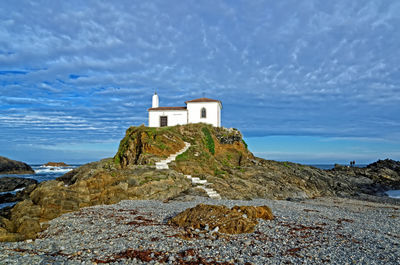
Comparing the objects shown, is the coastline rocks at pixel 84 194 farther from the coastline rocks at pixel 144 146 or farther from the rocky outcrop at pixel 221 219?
the coastline rocks at pixel 144 146

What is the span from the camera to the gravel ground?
729cm

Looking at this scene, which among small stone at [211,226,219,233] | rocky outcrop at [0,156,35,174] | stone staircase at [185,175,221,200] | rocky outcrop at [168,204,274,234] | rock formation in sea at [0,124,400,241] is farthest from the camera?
rocky outcrop at [0,156,35,174]

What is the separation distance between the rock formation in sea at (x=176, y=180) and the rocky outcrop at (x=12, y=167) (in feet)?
151

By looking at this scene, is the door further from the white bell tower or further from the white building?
the white bell tower

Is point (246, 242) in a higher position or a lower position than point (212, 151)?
lower

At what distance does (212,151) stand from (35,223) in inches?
1067

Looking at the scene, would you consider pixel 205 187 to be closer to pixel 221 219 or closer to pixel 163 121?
pixel 221 219

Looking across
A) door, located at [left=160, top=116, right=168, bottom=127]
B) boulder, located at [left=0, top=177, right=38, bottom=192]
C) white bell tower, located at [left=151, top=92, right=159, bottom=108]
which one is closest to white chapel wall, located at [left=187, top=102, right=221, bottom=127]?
door, located at [left=160, top=116, right=168, bottom=127]

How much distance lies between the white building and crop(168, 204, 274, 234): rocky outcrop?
30.9 m

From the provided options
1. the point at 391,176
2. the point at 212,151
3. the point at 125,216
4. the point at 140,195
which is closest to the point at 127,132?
the point at 212,151

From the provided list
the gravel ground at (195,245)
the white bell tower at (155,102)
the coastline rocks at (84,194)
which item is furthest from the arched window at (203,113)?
the gravel ground at (195,245)

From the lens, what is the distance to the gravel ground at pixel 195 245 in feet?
23.9

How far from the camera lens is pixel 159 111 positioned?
4306 cm

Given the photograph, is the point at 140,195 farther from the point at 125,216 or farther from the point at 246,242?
the point at 246,242
